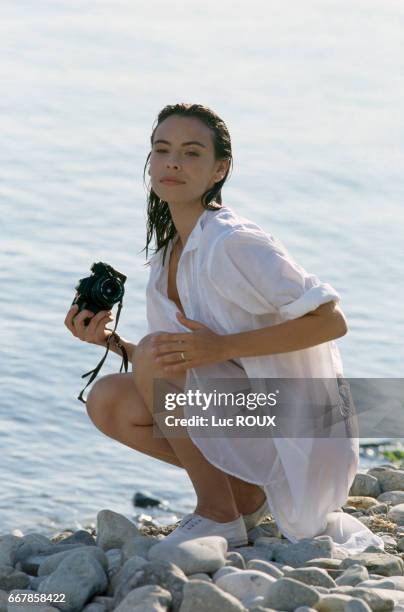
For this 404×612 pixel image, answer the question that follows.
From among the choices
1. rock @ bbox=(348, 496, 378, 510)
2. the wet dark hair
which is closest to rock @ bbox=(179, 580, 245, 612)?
the wet dark hair

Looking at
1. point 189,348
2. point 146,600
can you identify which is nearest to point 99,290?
point 189,348

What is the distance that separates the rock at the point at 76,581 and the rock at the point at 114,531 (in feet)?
1.39

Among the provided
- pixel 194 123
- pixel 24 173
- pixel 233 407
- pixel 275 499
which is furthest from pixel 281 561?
pixel 24 173

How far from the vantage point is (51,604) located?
Answer: 331cm

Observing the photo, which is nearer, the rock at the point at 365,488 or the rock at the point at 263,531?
the rock at the point at 263,531

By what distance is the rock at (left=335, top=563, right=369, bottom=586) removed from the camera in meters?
3.40

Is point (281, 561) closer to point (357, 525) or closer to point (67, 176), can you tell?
point (357, 525)

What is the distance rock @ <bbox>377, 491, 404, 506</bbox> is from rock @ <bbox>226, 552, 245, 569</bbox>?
1217mm

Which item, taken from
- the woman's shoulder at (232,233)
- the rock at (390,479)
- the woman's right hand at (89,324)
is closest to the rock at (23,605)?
the woman's right hand at (89,324)

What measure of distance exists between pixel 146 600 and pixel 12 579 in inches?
22.4

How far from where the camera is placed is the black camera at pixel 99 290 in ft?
13.1

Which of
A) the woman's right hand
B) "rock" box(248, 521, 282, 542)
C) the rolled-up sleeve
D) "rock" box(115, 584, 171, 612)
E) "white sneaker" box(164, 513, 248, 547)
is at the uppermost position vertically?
the rolled-up sleeve

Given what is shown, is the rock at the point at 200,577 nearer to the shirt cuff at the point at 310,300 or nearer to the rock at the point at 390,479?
the shirt cuff at the point at 310,300

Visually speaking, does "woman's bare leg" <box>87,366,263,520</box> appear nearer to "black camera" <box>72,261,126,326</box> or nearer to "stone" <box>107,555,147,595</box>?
"black camera" <box>72,261,126,326</box>
